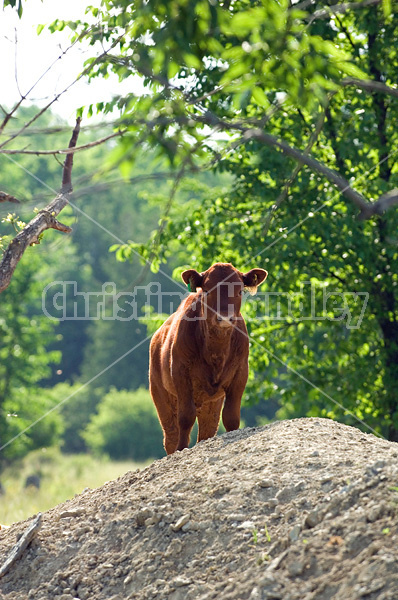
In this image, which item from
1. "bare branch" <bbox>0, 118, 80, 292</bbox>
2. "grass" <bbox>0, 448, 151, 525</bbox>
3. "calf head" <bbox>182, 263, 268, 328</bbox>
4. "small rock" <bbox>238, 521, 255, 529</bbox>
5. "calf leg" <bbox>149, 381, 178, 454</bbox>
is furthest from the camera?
"grass" <bbox>0, 448, 151, 525</bbox>

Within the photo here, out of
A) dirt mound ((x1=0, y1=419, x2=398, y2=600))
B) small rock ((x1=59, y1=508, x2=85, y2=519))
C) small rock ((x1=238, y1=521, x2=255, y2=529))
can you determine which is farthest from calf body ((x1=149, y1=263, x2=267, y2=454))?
small rock ((x1=238, y1=521, x2=255, y2=529))

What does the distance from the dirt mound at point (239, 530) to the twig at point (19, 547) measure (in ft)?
0.15

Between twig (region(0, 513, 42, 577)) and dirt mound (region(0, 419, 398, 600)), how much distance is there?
5 cm

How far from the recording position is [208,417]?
7766 mm

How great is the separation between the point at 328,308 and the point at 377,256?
3.77 feet

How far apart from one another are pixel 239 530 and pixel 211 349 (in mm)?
2634

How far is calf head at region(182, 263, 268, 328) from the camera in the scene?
694 centimetres

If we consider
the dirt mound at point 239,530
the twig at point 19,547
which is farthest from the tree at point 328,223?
the twig at point 19,547

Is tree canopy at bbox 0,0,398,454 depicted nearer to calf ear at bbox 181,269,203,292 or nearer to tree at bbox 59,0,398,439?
tree at bbox 59,0,398,439

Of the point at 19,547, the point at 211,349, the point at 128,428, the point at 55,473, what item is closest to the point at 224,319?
the point at 211,349

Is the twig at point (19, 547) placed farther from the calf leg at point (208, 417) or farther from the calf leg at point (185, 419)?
the calf leg at point (208, 417)

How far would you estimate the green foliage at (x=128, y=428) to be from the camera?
3825cm

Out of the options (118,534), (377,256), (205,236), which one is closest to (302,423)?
(118,534)

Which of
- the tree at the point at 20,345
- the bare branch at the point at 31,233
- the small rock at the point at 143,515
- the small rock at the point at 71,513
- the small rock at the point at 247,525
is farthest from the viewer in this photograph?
the tree at the point at 20,345
